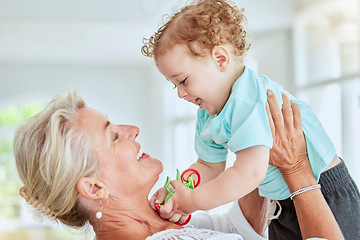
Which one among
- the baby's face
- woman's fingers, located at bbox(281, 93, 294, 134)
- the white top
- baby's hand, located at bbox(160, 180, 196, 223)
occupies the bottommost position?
the white top

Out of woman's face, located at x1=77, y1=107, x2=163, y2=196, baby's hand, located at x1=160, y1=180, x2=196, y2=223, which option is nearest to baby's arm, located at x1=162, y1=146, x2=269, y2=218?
baby's hand, located at x1=160, y1=180, x2=196, y2=223

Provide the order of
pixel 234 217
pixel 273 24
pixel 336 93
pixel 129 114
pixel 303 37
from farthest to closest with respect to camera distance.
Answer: pixel 129 114 < pixel 273 24 < pixel 303 37 < pixel 336 93 < pixel 234 217

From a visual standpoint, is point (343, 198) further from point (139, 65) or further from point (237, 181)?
point (139, 65)

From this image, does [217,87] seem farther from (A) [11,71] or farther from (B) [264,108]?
(A) [11,71]

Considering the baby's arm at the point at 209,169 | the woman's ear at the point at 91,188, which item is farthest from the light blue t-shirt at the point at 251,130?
the woman's ear at the point at 91,188

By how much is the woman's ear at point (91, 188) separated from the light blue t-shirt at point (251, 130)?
0.36 m

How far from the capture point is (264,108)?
4.19ft

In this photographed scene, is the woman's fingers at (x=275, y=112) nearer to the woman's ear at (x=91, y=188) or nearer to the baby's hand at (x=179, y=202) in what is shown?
the baby's hand at (x=179, y=202)

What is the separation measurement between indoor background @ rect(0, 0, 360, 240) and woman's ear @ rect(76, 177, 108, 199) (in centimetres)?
34

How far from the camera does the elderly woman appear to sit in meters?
1.41

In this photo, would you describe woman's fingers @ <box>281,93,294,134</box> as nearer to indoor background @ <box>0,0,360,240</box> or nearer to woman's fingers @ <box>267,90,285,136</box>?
woman's fingers @ <box>267,90,285,136</box>

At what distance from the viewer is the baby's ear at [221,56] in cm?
133

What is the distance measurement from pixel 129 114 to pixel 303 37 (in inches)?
186

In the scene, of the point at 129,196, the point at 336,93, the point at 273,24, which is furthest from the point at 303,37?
the point at 129,196
